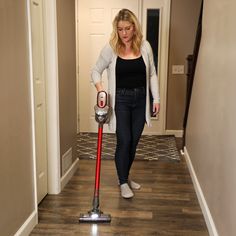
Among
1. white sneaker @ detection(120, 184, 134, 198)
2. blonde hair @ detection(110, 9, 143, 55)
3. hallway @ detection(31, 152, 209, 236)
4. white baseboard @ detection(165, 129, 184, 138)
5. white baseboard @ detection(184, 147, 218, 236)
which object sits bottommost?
white baseboard @ detection(165, 129, 184, 138)

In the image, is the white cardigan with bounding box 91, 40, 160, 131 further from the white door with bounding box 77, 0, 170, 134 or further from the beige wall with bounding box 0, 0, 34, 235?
the white door with bounding box 77, 0, 170, 134

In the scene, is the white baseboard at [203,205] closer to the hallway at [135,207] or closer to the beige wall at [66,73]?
the hallway at [135,207]

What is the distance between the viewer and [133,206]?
282 cm

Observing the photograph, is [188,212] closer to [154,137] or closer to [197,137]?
[197,137]

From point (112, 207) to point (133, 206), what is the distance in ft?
0.55

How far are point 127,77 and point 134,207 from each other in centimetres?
104

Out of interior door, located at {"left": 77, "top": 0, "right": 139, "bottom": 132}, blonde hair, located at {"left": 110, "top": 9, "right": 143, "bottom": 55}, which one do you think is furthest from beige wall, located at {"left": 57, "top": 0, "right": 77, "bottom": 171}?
interior door, located at {"left": 77, "top": 0, "right": 139, "bottom": 132}

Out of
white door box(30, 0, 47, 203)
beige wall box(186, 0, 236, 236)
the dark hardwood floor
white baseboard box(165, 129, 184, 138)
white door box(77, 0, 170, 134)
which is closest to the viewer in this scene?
beige wall box(186, 0, 236, 236)

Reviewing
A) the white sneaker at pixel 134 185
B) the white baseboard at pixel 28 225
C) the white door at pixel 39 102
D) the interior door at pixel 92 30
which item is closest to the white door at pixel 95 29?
the interior door at pixel 92 30

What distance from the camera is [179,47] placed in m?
5.08

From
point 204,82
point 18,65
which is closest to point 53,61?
point 18,65

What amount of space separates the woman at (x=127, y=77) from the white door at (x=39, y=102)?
1.42 feet

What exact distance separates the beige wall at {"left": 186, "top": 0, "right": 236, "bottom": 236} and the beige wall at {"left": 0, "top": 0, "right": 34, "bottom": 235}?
1224 millimetres

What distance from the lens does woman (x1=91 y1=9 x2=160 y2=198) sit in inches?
110
